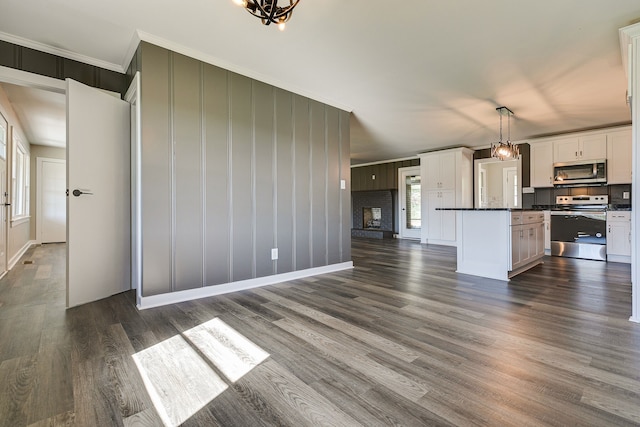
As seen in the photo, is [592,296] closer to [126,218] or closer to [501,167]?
[126,218]

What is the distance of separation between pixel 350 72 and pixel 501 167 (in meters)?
8.01

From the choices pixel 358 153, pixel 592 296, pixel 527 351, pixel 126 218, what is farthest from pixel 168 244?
pixel 358 153

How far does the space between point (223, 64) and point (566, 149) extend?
6178mm

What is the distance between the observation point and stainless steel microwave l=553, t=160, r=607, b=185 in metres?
5.03

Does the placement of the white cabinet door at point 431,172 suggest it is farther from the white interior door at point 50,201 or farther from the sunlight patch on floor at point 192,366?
the white interior door at point 50,201

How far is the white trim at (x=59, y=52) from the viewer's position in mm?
2564

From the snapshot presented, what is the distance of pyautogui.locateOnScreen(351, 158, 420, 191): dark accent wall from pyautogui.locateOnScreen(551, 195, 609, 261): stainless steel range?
3.41 meters

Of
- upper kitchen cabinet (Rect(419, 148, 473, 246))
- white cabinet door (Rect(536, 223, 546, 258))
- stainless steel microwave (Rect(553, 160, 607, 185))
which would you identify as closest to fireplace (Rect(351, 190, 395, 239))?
upper kitchen cabinet (Rect(419, 148, 473, 246))

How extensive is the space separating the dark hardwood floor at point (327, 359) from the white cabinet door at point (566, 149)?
352 centimetres

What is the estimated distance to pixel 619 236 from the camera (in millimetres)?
4621

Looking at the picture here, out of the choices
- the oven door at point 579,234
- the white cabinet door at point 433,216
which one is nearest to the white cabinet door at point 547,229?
the oven door at point 579,234

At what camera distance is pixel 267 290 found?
312 cm

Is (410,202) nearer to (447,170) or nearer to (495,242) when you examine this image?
(447,170)

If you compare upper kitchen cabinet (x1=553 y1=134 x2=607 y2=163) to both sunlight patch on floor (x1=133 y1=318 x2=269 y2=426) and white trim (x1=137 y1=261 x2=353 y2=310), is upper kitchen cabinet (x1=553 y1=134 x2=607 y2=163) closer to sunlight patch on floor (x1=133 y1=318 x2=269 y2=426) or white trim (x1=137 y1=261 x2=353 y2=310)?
white trim (x1=137 y1=261 x2=353 y2=310)
